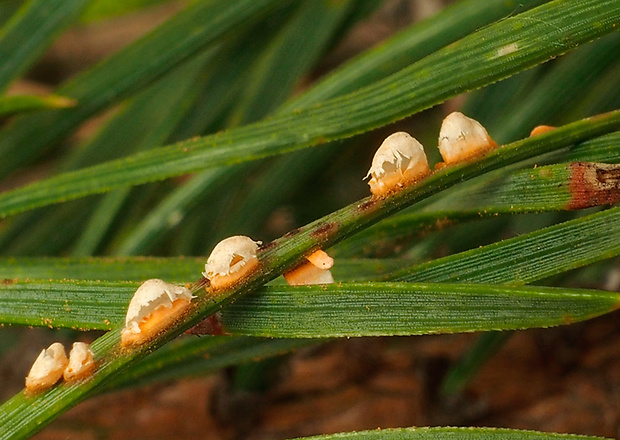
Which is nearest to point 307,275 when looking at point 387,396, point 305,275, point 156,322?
point 305,275

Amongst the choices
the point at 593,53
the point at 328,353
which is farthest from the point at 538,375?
the point at 593,53

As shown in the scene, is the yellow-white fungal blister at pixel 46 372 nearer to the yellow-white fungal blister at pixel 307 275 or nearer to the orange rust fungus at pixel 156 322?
the orange rust fungus at pixel 156 322

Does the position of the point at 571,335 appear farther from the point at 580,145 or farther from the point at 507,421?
the point at 580,145

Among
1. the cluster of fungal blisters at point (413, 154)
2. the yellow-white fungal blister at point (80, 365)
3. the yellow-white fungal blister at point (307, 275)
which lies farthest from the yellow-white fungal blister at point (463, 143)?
the yellow-white fungal blister at point (80, 365)

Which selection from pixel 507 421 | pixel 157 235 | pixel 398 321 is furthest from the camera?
pixel 507 421

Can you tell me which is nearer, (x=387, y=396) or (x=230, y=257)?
(x=230, y=257)

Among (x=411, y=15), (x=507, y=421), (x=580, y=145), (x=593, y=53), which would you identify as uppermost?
(x=411, y=15)

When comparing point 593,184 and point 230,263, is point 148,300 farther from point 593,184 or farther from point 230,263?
point 593,184
